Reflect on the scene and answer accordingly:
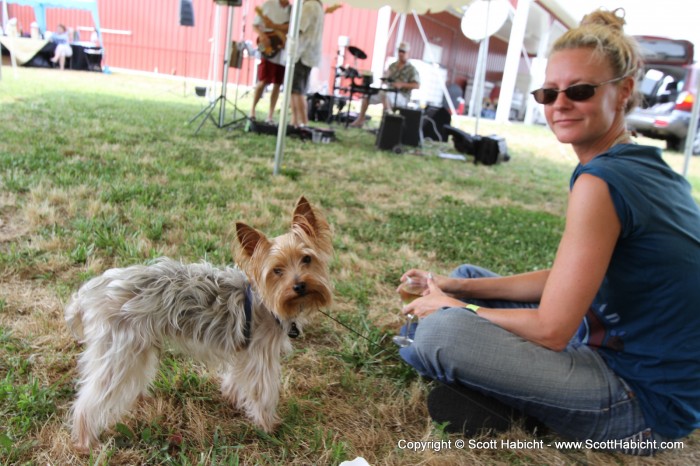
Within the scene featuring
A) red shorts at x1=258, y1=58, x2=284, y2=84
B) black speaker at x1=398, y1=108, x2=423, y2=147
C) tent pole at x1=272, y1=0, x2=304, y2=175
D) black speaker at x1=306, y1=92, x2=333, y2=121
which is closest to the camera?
tent pole at x1=272, y1=0, x2=304, y2=175

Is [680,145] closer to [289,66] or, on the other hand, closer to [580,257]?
[289,66]

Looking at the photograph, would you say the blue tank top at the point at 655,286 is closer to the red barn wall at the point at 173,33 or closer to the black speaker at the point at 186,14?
the black speaker at the point at 186,14

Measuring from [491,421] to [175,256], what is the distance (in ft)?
8.35

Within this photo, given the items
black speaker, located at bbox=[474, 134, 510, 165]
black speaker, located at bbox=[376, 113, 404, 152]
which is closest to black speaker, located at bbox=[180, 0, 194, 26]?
black speaker, located at bbox=[376, 113, 404, 152]

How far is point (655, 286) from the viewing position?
1935mm

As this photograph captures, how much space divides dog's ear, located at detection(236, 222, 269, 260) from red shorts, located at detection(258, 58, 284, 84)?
852cm

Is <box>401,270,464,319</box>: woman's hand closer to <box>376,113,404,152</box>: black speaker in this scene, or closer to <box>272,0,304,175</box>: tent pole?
<box>272,0,304,175</box>: tent pole

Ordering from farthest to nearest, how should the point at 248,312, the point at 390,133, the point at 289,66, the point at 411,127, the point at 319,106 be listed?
1. the point at 319,106
2. the point at 411,127
3. the point at 390,133
4. the point at 289,66
5. the point at 248,312

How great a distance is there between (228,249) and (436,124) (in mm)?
9978

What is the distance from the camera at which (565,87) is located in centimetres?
207

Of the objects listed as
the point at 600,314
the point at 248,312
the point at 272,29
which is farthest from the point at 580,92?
the point at 272,29

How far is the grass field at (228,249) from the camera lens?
218 cm

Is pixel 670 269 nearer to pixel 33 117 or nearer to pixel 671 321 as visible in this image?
pixel 671 321

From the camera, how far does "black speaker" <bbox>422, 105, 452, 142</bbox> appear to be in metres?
12.8
